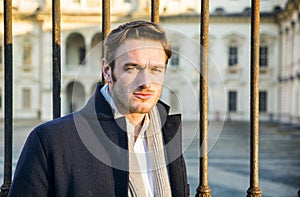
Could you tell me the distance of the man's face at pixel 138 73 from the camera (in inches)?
61.7

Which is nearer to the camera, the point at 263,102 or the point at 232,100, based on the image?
the point at 263,102

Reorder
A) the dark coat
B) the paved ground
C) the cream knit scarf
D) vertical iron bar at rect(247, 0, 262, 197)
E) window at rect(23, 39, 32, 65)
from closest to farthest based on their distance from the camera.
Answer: the dark coat
the cream knit scarf
vertical iron bar at rect(247, 0, 262, 197)
the paved ground
window at rect(23, 39, 32, 65)

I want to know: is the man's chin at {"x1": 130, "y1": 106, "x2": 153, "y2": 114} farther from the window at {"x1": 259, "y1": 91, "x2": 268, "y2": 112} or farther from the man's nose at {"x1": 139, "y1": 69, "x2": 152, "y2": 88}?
the window at {"x1": 259, "y1": 91, "x2": 268, "y2": 112}

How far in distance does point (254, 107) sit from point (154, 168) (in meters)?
0.68

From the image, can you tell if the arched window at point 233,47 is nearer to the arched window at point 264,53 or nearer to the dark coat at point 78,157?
the arched window at point 264,53

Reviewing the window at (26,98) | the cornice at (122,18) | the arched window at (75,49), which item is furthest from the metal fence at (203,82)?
the arched window at (75,49)

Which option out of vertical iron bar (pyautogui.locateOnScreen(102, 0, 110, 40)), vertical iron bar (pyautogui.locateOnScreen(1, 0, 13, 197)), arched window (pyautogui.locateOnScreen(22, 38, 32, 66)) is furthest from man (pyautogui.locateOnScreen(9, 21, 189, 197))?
arched window (pyautogui.locateOnScreen(22, 38, 32, 66))

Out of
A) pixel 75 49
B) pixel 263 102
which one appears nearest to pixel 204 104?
pixel 263 102

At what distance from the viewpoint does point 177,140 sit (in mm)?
1818

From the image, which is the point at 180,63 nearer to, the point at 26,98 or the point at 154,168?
the point at 26,98

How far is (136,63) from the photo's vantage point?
1563 millimetres

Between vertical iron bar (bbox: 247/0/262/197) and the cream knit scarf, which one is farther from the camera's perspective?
vertical iron bar (bbox: 247/0/262/197)

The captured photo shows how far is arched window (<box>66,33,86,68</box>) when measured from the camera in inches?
1319

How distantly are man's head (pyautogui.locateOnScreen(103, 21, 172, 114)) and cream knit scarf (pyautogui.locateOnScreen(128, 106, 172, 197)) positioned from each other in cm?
16
